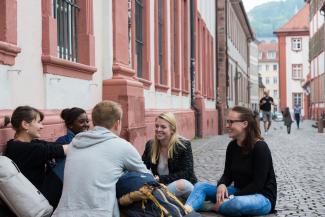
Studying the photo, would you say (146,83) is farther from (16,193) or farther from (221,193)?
(16,193)

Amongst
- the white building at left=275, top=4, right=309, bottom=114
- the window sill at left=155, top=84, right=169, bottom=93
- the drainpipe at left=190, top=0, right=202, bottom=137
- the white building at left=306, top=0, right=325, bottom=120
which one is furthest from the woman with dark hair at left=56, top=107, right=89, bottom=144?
the white building at left=275, top=4, right=309, bottom=114

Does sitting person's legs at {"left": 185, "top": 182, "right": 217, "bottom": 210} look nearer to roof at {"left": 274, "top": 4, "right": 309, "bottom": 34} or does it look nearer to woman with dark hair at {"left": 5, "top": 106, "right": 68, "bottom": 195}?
woman with dark hair at {"left": 5, "top": 106, "right": 68, "bottom": 195}

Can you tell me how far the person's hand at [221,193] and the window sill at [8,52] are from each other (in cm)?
253

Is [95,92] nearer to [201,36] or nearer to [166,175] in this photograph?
[166,175]

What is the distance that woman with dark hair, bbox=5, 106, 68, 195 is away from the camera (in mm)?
5730

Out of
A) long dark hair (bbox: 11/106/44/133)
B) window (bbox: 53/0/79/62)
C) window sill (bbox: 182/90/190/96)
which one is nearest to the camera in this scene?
long dark hair (bbox: 11/106/44/133)

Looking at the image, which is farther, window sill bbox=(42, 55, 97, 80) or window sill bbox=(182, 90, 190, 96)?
window sill bbox=(182, 90, 190, 96)

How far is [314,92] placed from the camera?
5634cm

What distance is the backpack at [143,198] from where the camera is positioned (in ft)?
16.1

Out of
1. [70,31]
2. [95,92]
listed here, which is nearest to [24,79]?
[70,31]

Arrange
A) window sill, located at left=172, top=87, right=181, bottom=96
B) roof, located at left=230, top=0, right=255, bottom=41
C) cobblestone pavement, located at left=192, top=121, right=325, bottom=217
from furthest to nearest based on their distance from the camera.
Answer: roof, located at left=230, top=0, right=255, bottom=41
window sill, located at left=172, top=87, right=181, bottom=96
cobblestone pavement, located at left=192, top=121, right=325, bottom=217

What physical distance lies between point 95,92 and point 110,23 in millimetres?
1344

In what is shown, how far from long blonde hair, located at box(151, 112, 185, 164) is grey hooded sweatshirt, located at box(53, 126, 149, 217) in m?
1.85

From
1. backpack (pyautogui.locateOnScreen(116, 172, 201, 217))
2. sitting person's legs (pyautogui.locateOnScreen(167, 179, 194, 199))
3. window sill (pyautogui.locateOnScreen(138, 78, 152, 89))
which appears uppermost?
window sill (pyautogui.locateOnScreen(138, 78, 152, 89))
